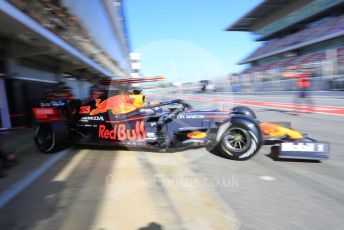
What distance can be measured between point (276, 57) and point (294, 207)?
44.7m

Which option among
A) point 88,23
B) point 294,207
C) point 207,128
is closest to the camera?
point 294,207

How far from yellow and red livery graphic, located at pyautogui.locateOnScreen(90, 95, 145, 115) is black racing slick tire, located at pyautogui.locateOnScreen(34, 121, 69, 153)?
674mm

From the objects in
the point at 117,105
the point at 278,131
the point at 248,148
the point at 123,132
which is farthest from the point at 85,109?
the point at 278,131

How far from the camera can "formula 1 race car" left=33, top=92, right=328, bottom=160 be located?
16.2 feet

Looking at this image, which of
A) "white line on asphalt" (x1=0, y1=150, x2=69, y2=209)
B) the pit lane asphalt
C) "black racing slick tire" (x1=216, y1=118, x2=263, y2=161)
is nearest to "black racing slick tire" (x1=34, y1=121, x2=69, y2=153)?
"white line on asphalt" (x1=0, y1=150, x2=69, y2=209)

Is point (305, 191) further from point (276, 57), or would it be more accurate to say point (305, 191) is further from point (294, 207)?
point (276, 57)

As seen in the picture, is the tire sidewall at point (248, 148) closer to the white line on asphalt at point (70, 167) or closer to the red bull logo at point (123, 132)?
the red bull logo at point (123, 132)

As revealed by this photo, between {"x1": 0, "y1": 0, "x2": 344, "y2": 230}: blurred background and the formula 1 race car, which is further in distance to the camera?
the formula 1 race car

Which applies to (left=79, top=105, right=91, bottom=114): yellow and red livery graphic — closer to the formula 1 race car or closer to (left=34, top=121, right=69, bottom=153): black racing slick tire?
the formula 1 race car

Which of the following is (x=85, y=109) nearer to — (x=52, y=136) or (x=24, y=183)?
(x=52, y=136)

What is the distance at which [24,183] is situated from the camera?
4.38 meters

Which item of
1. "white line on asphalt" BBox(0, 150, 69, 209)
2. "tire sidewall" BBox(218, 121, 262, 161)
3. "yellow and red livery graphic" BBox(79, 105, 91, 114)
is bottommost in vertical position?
"white line on asphalt" BBox(0, 150, 69, 209)

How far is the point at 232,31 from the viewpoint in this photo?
60.8 meters

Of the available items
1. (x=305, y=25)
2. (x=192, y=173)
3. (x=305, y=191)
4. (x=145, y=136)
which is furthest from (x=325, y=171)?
(x=305, y=25)
